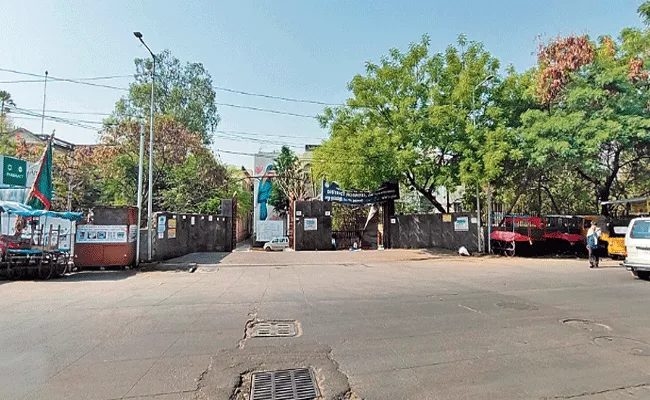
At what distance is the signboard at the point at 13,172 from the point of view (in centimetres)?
1800

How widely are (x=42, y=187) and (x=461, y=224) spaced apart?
20.3m

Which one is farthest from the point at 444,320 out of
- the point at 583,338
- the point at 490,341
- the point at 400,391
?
the point at 400,391

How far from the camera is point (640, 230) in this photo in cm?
1147

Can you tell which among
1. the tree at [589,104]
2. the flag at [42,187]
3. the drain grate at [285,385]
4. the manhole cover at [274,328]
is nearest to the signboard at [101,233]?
the flag at [42,187]

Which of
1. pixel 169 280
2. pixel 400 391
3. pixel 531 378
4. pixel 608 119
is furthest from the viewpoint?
pixel 608 119

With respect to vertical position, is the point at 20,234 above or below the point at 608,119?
below

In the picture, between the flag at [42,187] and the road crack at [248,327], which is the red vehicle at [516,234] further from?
the flag at [42,187]

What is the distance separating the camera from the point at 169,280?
11977mm

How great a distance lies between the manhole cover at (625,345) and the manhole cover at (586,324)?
0.47 meters

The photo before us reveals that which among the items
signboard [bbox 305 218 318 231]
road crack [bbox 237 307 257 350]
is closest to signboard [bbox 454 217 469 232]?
signboard [bbox 305 218 318 231]

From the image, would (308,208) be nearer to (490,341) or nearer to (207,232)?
(207,232)

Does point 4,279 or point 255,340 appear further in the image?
point 4,279

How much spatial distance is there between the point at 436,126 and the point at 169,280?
13206 millimetres

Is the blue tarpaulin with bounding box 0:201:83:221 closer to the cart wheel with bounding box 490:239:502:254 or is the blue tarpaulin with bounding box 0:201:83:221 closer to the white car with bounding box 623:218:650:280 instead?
→ the white car with bounding box 623:218:650:280
